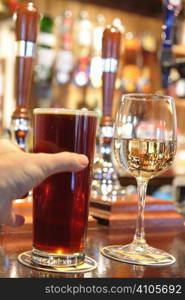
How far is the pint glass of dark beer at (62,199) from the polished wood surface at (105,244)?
0.11ft

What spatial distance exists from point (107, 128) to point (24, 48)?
223 millimetres

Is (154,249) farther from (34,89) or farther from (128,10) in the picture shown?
(128,10)

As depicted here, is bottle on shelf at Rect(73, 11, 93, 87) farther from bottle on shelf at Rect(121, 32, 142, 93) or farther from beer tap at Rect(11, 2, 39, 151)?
beer tap at Rect(11, 2, 39, 151)

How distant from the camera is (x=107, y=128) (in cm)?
96

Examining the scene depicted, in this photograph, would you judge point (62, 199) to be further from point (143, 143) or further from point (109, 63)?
point (109, 63)

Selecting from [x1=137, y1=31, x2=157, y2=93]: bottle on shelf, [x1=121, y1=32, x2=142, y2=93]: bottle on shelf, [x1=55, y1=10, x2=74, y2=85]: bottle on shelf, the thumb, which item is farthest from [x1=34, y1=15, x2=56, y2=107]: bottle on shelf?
the thumb

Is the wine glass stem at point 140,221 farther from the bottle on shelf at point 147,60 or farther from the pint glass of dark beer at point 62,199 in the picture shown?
the bottle on shelf at point 147,60

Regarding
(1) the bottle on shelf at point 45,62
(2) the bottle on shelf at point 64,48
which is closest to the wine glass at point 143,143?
(1) the bottle on shelf at point 45,62

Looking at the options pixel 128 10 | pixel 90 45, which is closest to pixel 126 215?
pixel 90 45

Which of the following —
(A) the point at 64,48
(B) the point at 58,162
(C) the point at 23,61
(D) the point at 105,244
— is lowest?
(D) the point at 105,244

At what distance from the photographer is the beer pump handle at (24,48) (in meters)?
0.85

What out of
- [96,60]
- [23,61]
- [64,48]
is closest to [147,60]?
[96,60]

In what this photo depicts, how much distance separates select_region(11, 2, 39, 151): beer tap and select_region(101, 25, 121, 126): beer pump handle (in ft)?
0.51

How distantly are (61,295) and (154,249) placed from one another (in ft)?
0.73
